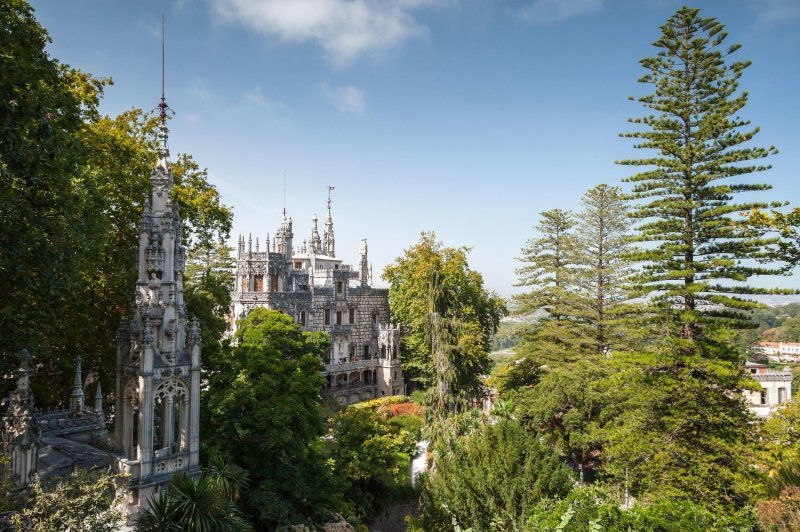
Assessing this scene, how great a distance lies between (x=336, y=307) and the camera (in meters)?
40.1

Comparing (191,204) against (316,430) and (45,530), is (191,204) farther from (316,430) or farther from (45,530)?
(45,530)

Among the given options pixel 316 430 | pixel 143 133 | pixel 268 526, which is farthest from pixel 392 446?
pixel 143 133

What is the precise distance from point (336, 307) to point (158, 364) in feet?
96.7

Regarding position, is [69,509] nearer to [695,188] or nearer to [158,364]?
[158,364]

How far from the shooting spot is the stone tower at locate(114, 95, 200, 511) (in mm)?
10445

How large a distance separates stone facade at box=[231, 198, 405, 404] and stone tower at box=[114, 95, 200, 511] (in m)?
22.7

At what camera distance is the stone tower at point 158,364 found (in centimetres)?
1045

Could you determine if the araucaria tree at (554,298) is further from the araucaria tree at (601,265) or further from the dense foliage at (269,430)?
the dense foliage at (269,430)

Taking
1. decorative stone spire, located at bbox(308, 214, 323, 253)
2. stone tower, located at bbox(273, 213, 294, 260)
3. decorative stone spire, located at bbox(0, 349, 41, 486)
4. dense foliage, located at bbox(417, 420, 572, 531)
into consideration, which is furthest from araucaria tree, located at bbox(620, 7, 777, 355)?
decorative stone spire, located at bbox(308, 214, 323, 253)

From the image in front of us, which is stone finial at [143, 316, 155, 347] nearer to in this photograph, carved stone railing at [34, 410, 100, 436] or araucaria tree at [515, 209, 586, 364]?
carved stone railing at [34, 410, 100, 436]

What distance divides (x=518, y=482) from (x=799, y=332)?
6992cm

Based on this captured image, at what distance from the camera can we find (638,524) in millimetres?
9320

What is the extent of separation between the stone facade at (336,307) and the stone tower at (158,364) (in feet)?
74.3

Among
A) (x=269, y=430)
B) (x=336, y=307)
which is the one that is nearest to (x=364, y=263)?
(x=336, y=307)
